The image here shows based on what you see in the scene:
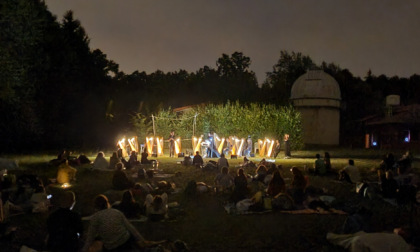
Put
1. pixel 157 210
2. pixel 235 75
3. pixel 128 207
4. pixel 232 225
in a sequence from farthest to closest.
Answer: pixel 235 75 < pixel 157 210 < pixel 128 207 < pixel 232 225

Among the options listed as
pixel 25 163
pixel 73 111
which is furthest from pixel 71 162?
pixel 73 111

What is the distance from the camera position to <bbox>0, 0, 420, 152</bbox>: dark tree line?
27734 millimetres

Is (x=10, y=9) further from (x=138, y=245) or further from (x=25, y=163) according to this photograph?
(x=138, y=245)

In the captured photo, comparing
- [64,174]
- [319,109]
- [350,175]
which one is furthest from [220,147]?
[319,109]

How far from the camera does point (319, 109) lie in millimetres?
46594

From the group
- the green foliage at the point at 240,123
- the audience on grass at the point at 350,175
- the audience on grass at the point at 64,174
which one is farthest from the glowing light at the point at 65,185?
the green foliage at the point at 240,123

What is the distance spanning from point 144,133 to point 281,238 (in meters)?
27.9

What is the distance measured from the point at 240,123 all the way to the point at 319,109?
14672 millimetres

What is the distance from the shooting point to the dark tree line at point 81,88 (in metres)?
27.7

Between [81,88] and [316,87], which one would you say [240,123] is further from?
[81,88]

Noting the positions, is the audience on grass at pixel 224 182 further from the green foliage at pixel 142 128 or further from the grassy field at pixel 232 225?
the green foliage at pixel 142 128

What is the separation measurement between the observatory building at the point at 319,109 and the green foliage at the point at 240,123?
10.5m

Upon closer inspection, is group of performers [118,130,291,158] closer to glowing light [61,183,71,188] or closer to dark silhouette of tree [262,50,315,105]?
glowing light [61,183,71,188]

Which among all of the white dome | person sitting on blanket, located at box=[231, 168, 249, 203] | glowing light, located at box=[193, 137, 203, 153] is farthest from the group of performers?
the white dome
